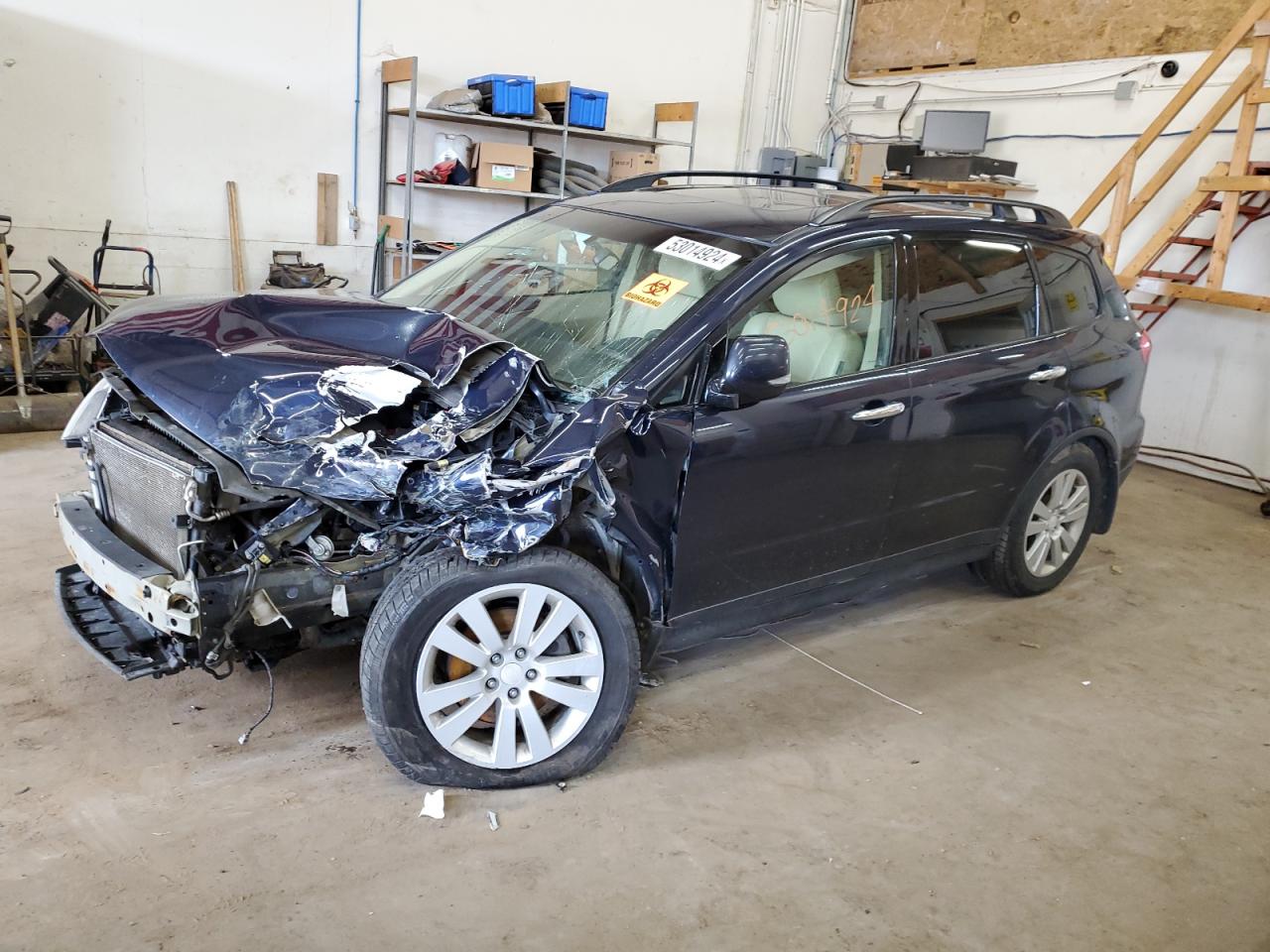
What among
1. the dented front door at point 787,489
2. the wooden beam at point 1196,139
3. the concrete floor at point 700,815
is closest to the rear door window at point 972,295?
the dented front door at point 787,489

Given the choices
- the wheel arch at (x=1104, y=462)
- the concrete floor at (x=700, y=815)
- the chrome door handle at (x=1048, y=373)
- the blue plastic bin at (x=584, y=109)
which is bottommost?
the concrete floor at (x=700, y=815)

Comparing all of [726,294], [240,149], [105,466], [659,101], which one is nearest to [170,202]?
[240,149]

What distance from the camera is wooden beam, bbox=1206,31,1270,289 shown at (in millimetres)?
5219

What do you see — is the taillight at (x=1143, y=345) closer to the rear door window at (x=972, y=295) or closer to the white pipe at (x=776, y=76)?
the rear door window at (x=972, y=295)

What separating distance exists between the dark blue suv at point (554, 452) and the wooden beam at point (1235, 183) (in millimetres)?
2431

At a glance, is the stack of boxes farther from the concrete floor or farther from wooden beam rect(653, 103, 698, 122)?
the concrete floor

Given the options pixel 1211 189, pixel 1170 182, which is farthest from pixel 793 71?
pixel 1211 189

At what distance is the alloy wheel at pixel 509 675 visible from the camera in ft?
8.09

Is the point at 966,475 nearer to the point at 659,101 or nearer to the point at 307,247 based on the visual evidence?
the point at 307,247

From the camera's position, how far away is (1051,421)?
370 cm

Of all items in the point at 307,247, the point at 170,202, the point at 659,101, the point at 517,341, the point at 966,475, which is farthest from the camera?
the point at 659,101

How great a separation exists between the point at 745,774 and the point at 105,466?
194 cm

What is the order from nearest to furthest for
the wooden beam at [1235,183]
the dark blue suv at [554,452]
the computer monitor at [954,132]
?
1. the dark blue suv at [554,452]
2. the wooden beam at [1235,183]
3. the computer monitor at [954,132]

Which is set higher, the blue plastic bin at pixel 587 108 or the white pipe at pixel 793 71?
the white pipe at pixel 793 71
